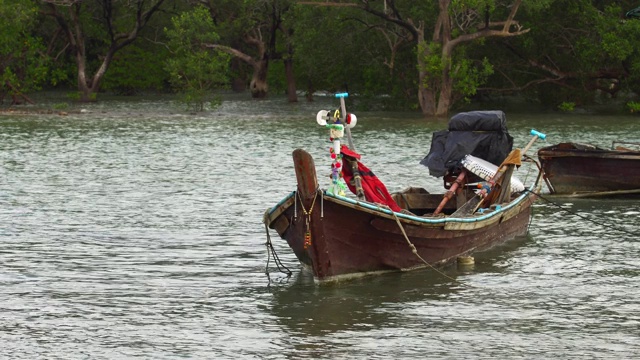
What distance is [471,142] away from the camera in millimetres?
20234

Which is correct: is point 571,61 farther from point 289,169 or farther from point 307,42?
point 289,169

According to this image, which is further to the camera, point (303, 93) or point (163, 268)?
point (303, 93)

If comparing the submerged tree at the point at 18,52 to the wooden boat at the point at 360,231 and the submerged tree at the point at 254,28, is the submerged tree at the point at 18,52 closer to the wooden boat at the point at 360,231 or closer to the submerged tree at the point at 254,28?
the submerged tree at the point at 254,28

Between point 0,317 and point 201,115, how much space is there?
3975 centimetres

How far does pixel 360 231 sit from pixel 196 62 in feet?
135

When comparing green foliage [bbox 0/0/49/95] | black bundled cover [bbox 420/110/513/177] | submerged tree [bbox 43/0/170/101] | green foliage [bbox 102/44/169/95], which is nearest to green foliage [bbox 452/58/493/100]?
submerged tree [bbox 43/0/170/101]

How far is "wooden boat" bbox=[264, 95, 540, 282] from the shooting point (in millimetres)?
14578

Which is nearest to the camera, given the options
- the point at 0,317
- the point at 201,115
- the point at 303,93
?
the point at 0,317

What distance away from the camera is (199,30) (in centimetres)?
5731

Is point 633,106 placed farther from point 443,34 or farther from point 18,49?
point 18,49

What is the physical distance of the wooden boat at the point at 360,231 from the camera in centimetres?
1458

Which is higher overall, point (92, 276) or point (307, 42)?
point (307, 42)

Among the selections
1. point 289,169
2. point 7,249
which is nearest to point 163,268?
point 7,249

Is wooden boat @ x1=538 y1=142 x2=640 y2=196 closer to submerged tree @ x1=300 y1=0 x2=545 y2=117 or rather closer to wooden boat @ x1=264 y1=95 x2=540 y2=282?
wooden boat @ x1=264 y1=95 x2=540 y2=282
